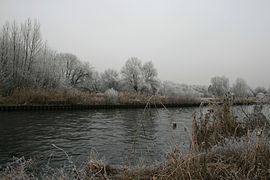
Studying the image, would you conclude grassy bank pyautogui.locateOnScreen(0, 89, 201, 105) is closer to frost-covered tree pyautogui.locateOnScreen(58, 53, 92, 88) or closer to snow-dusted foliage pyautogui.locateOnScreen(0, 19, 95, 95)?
snow-dusted foliage pyautogui.locateOnScreen(0, 19, 95, 95)

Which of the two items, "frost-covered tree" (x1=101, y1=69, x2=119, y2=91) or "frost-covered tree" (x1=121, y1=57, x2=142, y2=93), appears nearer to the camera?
"frost-covered tree" (x1=121, y1=57, x2=142, y2=93)

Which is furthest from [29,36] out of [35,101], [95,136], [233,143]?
[233,143]

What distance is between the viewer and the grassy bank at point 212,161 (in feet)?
11.6

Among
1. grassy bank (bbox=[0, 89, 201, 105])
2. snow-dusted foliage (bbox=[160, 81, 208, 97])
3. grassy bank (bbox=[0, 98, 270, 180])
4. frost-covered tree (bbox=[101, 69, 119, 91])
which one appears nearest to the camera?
grassy bank (bbox=[0, 98, 270, 180])

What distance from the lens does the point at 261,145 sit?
422cm

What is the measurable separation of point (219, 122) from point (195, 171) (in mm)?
3897

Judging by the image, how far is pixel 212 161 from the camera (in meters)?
4.55

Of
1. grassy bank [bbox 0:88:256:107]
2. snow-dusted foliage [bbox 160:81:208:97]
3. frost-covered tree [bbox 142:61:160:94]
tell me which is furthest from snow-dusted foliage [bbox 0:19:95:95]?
frost-covered tree [bbox 142:61:160:94]

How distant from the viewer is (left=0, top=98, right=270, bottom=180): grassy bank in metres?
3.54

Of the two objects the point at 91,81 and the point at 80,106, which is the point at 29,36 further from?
the point at 91,81

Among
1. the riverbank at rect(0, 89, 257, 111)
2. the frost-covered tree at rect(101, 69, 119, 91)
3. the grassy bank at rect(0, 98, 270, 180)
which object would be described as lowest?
the grassy bank at rect(0, 98, 270, 180)

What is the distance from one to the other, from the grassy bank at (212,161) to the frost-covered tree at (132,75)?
229 feet

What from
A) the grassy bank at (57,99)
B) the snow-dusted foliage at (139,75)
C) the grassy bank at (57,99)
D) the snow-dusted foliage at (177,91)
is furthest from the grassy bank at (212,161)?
the snow-dusted foliage at (139,75)

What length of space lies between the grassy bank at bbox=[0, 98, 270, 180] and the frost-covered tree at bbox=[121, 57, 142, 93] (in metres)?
69.9
